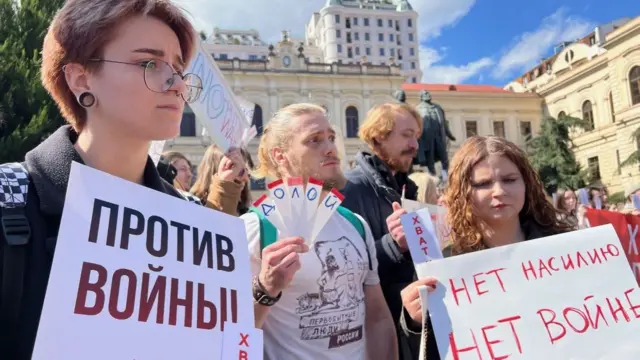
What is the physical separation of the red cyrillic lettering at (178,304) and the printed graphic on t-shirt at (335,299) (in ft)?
2.03

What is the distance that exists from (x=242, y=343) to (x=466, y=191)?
119 centimetres

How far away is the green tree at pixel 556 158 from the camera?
28.5 m

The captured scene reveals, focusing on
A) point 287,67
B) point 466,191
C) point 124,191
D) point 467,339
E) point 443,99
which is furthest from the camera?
point 443,99

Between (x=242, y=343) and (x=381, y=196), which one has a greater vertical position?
(x=381, y=196)

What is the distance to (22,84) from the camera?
34.8 feet

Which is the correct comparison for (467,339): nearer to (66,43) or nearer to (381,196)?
(381,196)

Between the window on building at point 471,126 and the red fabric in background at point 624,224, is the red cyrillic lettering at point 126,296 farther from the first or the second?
the window on building at point 471,126

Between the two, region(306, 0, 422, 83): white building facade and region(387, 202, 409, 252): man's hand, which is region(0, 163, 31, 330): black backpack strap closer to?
region(387, 202, 409, 252): man's hand

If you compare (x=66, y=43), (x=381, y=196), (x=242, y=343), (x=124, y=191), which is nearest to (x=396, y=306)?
(x=381, y=196)

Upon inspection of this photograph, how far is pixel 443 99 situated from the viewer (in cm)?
Result: 4016

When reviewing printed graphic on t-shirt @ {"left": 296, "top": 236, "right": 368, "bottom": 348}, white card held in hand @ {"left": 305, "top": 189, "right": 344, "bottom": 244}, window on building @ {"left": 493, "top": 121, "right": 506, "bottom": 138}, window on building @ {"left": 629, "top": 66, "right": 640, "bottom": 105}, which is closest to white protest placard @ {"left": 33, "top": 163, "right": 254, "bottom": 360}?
white card held in hand @ {"left": 305, "top": 189, "right": 344, "bottom": 244}

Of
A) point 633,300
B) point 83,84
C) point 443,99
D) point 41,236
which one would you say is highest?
point 443,99

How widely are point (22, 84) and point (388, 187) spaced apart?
10418 millimetres

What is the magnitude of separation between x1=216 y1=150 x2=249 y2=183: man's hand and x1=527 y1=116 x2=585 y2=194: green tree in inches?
1112
